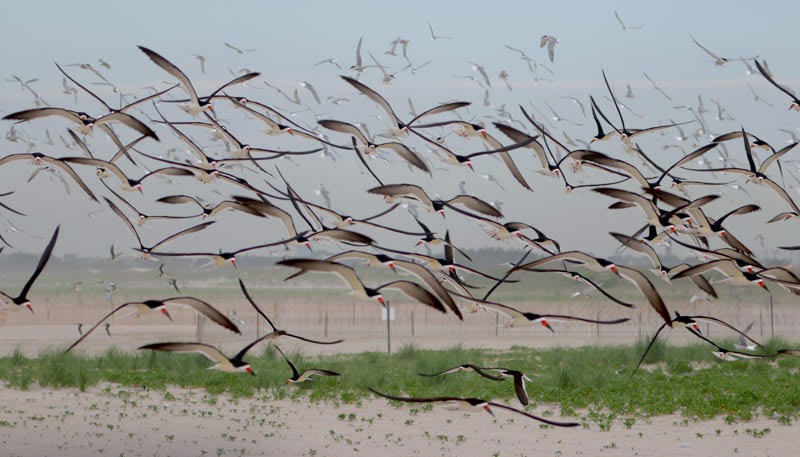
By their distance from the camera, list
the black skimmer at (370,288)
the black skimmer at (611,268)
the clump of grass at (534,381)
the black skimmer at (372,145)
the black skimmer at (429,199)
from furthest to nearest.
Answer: the clump of grass at (534,381), the black skimmer at (372,145), the black skimmer at (429,199), the black skimmer at (611,268), the black skimmer at (370,288)

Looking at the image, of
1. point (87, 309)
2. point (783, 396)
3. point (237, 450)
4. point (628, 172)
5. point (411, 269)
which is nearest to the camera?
point (411, 269)

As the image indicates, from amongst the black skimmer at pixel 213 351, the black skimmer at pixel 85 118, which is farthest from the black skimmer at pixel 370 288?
the black skimmer at pixel 85 118

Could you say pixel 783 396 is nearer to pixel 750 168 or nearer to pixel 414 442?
pixel 414 442

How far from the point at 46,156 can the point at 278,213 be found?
298 cm

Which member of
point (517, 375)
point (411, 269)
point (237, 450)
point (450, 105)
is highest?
point (450, 105)

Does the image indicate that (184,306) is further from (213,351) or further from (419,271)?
(419,271)

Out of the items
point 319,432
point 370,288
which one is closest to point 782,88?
point 370,288

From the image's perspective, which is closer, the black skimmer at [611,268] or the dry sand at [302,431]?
the black skimmer at [611,268]

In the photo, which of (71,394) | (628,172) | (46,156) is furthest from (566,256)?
(71,394)

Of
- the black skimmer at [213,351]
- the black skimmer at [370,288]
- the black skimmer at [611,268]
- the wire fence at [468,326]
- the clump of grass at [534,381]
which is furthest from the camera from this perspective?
the wire fence at [468,326]

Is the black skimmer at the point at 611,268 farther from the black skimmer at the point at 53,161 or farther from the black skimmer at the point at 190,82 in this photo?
the black skimmer at the point at 53,161

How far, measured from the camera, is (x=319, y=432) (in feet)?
49.9

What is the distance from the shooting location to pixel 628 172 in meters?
9.31

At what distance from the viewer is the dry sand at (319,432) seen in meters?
13.9
